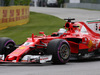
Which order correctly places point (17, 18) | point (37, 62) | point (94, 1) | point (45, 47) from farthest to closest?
point (94, 1), point (17, 18), point (45, 47), point (37, 62)

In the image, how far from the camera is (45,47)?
452 inches

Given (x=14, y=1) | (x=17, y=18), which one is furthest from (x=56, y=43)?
(x=14, y=1)

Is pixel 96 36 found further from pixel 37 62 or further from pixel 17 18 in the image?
pixel 17 18

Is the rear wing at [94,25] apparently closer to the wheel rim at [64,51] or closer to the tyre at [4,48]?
the wheel rim at [64,51]

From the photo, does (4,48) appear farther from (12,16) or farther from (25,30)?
(12,16)

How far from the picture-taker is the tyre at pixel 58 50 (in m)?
10.9

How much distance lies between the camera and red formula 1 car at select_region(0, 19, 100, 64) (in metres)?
11.0

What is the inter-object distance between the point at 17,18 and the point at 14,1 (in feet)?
29.1

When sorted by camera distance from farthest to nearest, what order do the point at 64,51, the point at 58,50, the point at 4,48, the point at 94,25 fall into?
the point at 94,25
the point at 4,48
the point at 64,51
the point at 58,50

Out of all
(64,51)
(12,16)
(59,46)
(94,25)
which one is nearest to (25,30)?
(12,16)

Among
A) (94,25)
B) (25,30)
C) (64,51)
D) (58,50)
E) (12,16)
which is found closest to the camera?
(58,50)

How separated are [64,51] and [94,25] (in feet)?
8.81

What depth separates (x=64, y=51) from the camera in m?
11.3

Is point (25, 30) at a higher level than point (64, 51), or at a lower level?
lower
